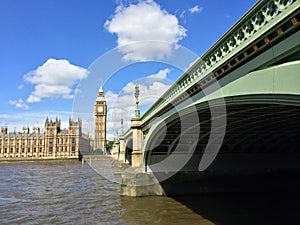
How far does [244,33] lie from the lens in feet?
20.7

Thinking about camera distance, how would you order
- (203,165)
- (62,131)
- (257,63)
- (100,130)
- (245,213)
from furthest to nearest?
1. (100,130)
2. (62,131)
3. (203,165)
4. (245,213)
5. (257,63)

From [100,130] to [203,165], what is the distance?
101 m

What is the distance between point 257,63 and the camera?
5918mm

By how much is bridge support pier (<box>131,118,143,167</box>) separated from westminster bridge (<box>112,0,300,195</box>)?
6 cm

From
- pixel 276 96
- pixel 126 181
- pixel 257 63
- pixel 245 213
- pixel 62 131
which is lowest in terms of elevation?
pixel 245 213

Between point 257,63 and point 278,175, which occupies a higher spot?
point 257,63

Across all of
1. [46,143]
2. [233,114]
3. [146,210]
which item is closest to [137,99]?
[146,210]

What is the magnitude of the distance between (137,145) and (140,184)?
333 cm

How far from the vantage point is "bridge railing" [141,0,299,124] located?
16.6 feet

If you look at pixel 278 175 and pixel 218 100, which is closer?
pixel 218 100

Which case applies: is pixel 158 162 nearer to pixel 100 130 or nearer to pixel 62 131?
pixel 62 131

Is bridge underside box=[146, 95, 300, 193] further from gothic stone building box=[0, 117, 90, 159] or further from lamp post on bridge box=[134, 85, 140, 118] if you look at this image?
gothic stone building box=[0, 117, 90, 159]

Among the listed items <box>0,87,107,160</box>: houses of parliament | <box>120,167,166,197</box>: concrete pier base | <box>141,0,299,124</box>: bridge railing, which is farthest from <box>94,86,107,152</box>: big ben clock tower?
<box>141,0,299,124</box>: bridge railing

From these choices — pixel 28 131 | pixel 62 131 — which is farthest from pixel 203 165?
pixel 28 131
